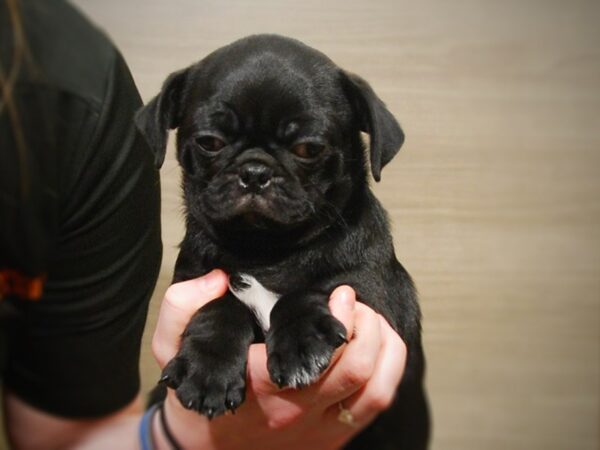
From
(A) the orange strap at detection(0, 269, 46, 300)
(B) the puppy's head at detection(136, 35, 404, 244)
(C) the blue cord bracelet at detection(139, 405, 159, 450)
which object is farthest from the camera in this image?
(C) the blue cord bracelet at detection(139, 405, 159, 450)

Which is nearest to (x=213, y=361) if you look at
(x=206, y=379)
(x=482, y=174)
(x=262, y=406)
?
(x=206, y=379)

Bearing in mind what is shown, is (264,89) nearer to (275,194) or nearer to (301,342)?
(275,194)

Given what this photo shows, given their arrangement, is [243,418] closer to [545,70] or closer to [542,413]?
[542,413]

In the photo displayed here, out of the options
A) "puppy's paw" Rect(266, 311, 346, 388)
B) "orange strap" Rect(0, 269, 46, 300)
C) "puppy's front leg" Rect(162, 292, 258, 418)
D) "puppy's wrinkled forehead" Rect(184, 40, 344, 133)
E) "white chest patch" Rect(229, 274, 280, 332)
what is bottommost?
"white chest patch" Rect(229, 274, 280, 332)

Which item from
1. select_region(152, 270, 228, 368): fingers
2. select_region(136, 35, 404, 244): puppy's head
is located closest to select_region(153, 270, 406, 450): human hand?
select_region(152, 270, 228, 368): fingers

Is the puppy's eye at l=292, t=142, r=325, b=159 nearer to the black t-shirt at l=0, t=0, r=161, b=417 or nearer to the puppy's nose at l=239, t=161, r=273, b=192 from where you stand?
the puppy's nose at l=239, t=161, r=273, b=192

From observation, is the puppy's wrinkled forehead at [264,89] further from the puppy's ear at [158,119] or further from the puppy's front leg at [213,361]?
the puppy's front leg at [213,361]

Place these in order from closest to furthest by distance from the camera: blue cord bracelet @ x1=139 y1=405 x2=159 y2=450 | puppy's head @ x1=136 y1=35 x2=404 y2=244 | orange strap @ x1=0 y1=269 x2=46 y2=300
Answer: orange strap @ x1=0 y1=269 x2=46 y2=300, puppy's head @ x1=136 y1=35 x2=404 y2=244, blue cord bracelet @ x1=139 y1=405 x2=159 y2=450
